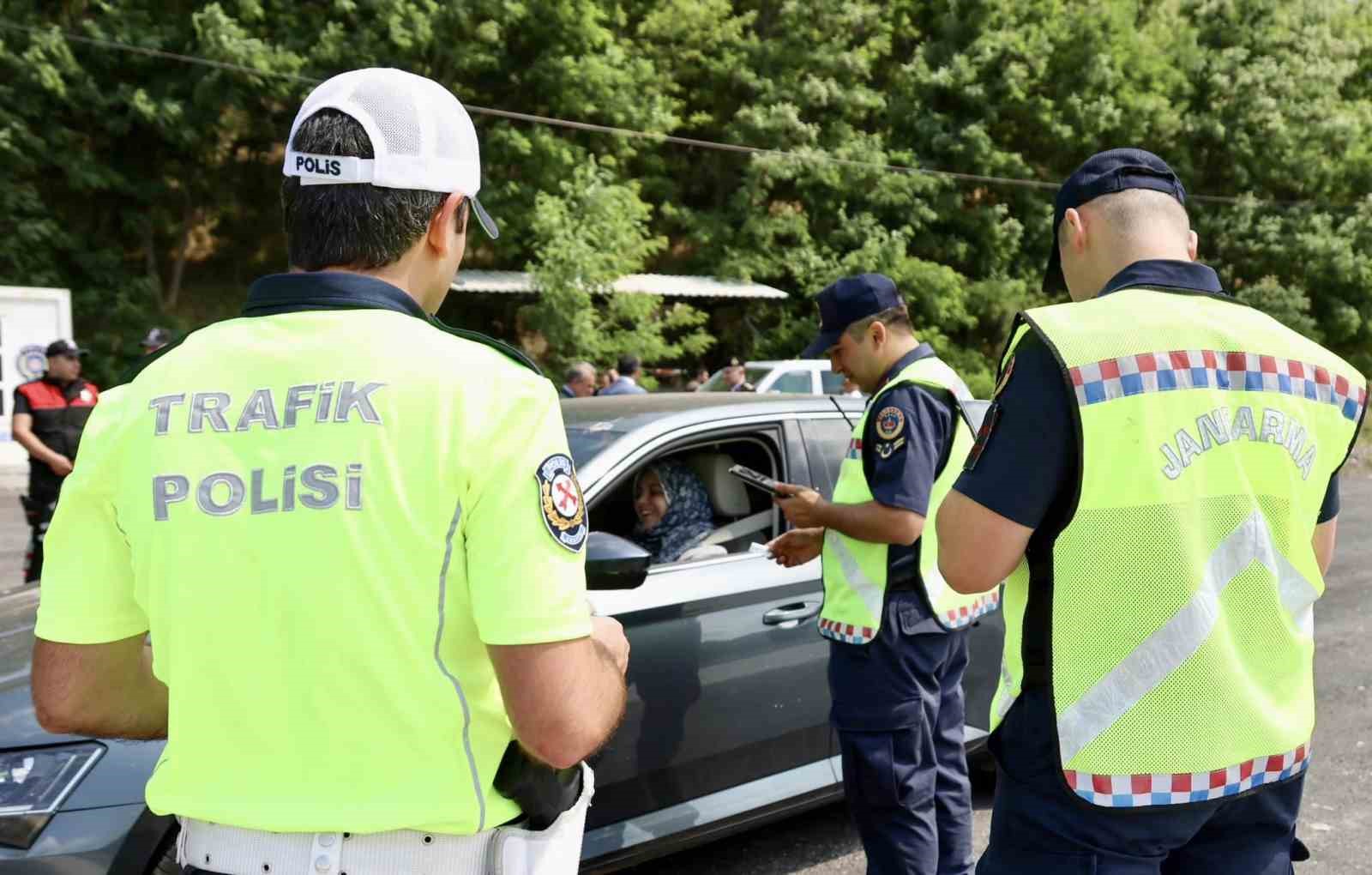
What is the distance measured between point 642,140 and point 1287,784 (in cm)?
2081

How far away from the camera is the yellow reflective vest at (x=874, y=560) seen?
3.21 m

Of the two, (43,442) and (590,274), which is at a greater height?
(590,274)

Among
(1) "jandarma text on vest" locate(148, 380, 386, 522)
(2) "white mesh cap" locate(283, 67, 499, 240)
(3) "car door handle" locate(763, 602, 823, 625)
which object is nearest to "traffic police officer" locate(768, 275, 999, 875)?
(3) "car door handle" locate(763, 602, 823, 625)

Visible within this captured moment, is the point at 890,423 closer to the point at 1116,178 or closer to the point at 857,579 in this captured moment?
the point at 857,579

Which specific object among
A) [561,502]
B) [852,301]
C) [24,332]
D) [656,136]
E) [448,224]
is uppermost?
[656,136]

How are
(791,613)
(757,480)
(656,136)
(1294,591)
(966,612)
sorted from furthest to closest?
(656,136)
(791,613)
(757,480)
(966,612)
(1294,591)

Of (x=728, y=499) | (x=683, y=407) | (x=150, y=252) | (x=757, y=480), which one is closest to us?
(x=757, y=480)

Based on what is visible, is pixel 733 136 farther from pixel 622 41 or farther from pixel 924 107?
pixel 924 107

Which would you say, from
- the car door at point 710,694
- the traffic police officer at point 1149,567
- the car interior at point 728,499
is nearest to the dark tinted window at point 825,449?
the car interior at point 728,499

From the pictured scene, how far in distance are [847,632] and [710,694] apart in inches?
19.0

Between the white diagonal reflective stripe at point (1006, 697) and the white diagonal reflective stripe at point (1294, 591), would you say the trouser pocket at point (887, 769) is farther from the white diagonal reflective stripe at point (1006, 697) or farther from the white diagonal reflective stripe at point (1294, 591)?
the white diagonal reflective stripe at point (1294, 591)

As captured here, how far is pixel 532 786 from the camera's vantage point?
4.70 feet

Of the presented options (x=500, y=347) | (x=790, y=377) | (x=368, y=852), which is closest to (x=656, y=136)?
(x=790, y=377)

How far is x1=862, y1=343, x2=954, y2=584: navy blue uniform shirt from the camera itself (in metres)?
3.13
